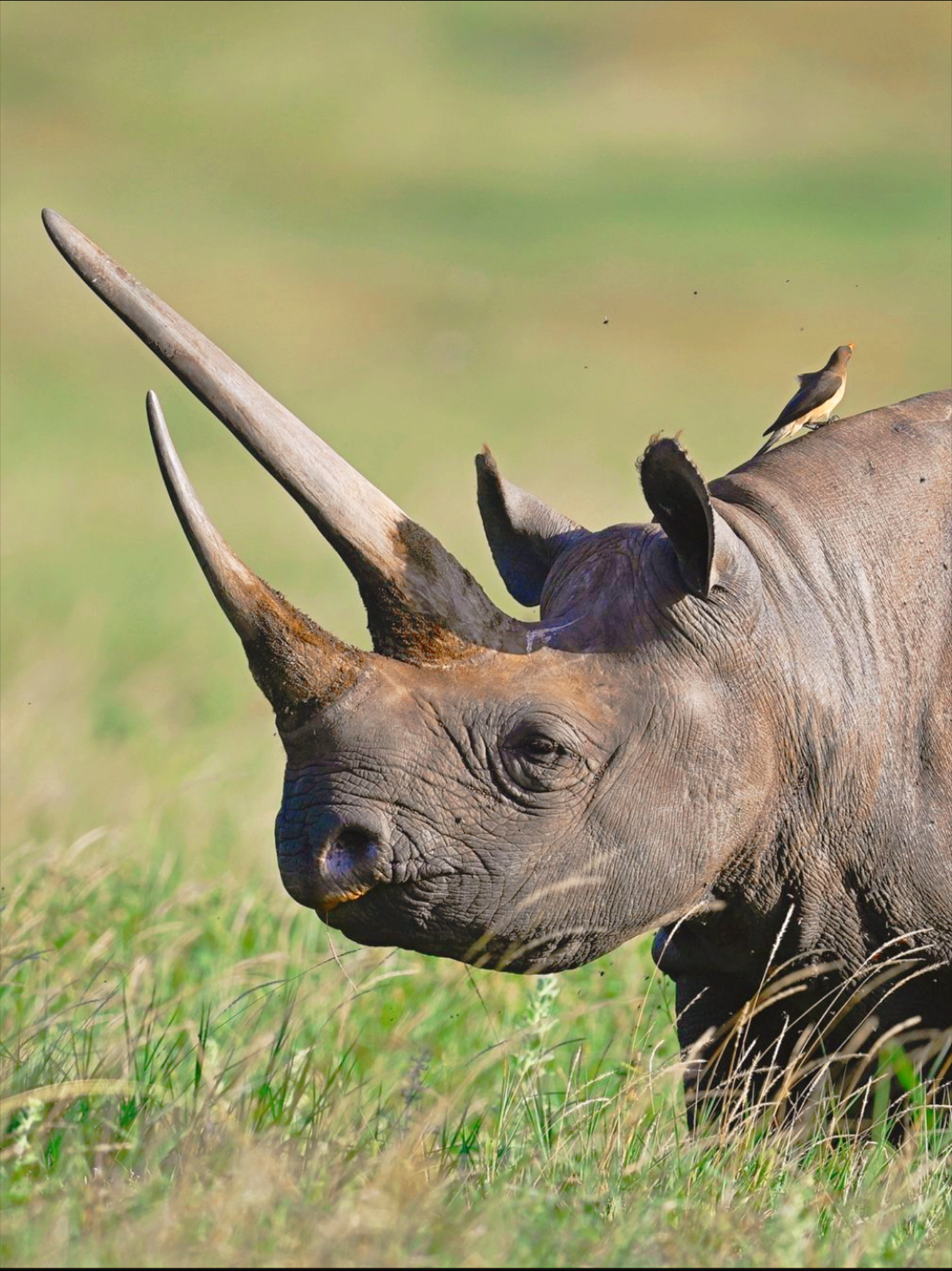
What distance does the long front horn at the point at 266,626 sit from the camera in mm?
4734

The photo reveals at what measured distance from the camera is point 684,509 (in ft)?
16.4

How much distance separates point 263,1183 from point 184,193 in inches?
1513

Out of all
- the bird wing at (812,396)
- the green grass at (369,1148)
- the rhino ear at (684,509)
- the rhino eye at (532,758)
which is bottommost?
the green grass at (369,1148)

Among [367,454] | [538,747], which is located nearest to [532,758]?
[538,747]

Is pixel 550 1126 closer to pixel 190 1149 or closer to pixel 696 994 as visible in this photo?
pixel 696 994

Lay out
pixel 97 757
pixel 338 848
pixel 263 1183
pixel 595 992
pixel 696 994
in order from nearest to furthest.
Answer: pixel 263 1183, pixel 338 848, pixel 696 994, pixel 595 992, pixel 97 757

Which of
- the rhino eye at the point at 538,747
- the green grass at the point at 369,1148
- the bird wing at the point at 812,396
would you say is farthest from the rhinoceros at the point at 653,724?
the green grass at the point at 369,1148

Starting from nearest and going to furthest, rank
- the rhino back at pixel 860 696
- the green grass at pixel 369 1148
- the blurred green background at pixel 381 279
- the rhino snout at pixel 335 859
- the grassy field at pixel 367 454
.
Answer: the green grass at pixel 369 1148, the grassy field at pixel 367 454, the rhino snout at pixel 335 859, the rhino back at pixel 860 696, the blurred green background at pixel 381 279

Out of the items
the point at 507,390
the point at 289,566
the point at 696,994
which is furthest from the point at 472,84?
the point at 696,994

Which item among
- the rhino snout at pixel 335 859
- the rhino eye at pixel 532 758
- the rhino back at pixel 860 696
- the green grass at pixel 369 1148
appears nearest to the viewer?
the green grass at pixel 369 1148

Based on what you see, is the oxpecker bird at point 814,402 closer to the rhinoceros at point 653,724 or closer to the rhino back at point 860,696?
the rhinoceros at point 653,724

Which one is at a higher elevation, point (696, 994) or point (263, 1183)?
point (263, 1183)

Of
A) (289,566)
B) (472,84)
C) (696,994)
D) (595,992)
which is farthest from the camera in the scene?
(472,84)

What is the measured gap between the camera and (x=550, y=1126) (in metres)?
5.18
